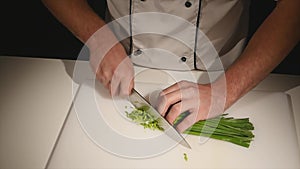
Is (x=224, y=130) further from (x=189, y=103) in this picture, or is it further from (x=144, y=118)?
(x=144, y=118)

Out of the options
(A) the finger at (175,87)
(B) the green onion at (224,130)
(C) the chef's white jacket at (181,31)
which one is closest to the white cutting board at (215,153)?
(B) the green onion at (224,130)

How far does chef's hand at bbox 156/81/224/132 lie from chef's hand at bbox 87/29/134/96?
124 millimetres

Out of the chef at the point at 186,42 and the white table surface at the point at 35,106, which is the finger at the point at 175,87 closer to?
the chef at the point at 186,42

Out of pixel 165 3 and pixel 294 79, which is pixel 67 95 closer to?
pixel 165 3

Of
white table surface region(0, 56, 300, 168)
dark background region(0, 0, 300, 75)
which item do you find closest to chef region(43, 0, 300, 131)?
white table surface region(0, 56, 300, 168)

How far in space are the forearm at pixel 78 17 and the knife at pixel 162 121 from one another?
260 mm

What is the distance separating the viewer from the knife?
1046 mm

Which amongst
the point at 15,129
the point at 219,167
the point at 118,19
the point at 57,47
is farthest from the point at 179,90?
the point at 57,47

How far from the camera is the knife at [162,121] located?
1.05 meters

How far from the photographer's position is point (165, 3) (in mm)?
1199

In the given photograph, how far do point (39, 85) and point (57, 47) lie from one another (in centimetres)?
63

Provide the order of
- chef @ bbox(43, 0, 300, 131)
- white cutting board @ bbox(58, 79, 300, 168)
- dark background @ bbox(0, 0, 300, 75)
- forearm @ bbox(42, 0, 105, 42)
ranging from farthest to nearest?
1. dark background @ bbox(0, 0, 300, 75)
2. forearm @ bbox(42, 0, 105, 42)
3. chef @ bbox(43, 0, 300, 131)
4. white cutting board @ bbox(58, 79, 300, 168)

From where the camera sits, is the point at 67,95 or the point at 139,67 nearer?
the point at 67,95

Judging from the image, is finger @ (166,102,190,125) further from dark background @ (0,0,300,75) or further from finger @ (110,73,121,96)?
dark background @ (0,0,300,75)
